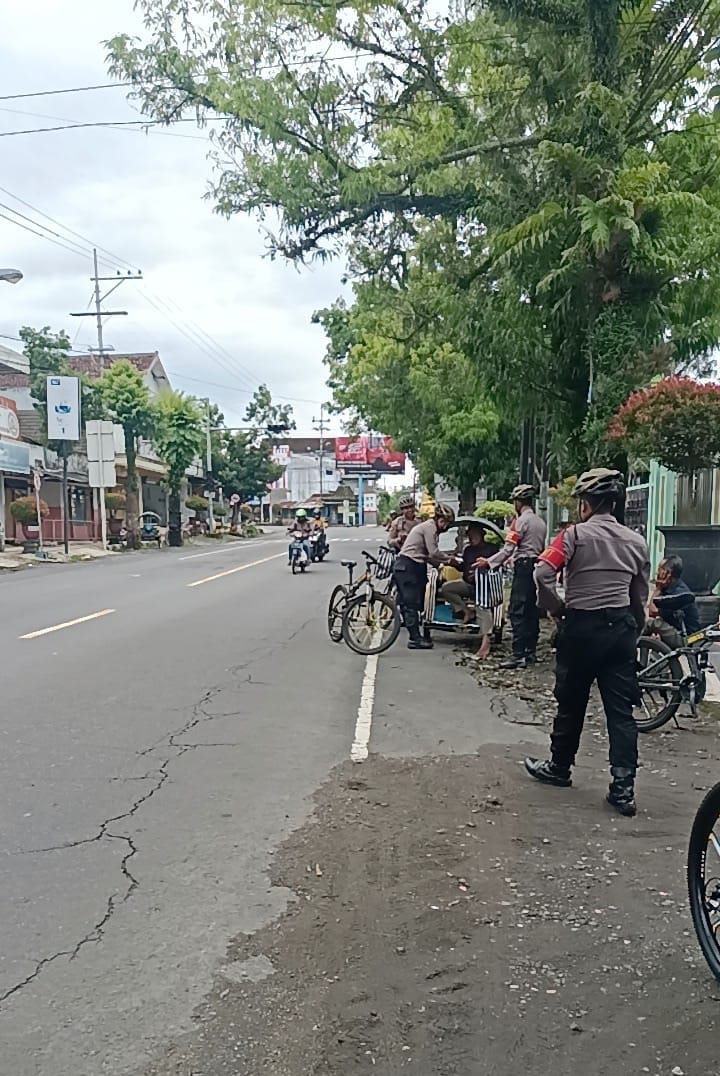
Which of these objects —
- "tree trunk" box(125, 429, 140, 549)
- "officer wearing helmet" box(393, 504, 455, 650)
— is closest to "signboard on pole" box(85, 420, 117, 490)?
"tree trunk" box(125, 429, 140, 549)

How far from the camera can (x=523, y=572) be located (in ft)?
34.7

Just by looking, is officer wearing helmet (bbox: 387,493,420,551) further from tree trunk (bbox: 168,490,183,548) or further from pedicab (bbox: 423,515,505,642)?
tree trunk (bbox: 168,490,183,548)

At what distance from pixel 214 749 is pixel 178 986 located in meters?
3.40

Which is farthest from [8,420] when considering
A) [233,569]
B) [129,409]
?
[233,569]

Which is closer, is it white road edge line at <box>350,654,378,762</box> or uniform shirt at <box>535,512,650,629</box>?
uniform shirt at <box>535,512,650,629</box>

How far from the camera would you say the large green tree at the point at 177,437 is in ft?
157

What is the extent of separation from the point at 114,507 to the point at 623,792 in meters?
48.3

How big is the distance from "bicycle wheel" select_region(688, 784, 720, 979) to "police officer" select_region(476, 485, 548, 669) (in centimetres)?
660

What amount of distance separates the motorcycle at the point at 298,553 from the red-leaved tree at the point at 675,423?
1657 centimetres

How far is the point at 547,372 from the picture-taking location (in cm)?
1137

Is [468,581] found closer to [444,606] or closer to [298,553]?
[444,606]

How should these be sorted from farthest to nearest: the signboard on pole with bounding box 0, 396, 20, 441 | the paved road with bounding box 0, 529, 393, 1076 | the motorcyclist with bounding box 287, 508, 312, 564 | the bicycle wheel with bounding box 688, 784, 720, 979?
the signboard on pole with bounding box 0, 396, 20, 441, the motorcyclist with bounding box 287, 508, 312, 564, the bicycle wheel with bounding box 688, 784, 720, 979, the paved road with bounding box 0, 529, 393, 1076

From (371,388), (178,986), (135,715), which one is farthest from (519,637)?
(371,388)

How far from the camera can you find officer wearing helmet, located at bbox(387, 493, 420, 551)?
14469 mm
